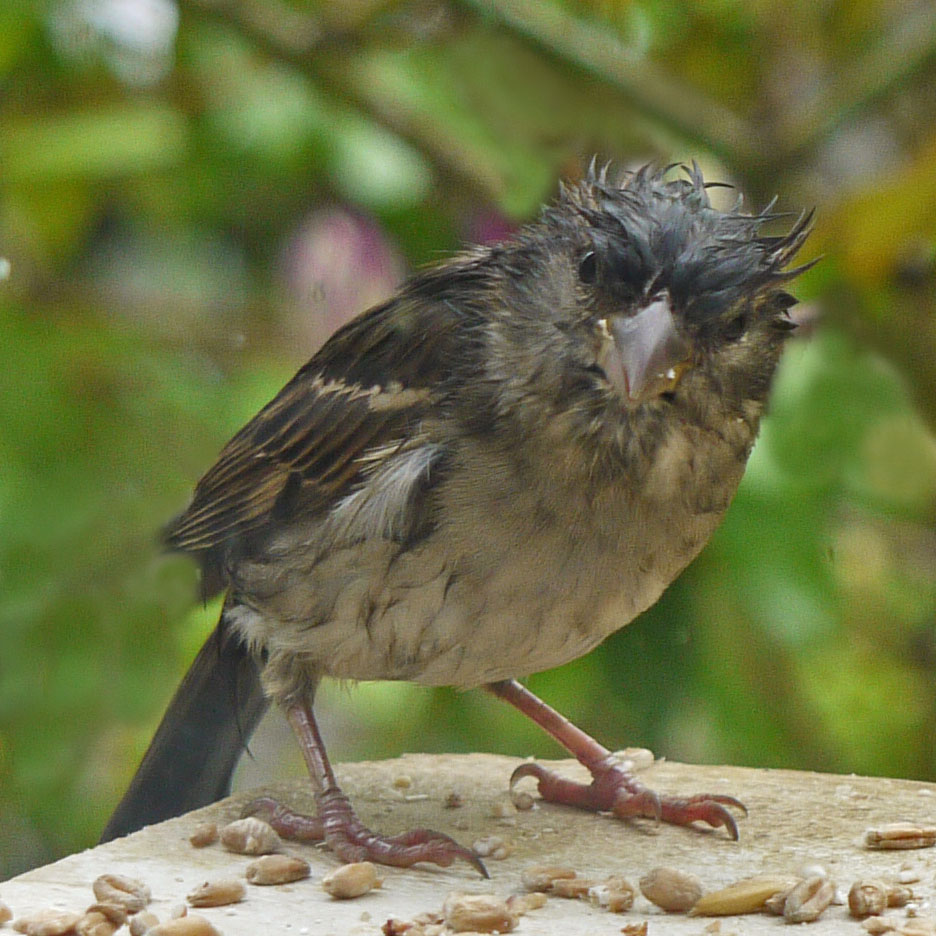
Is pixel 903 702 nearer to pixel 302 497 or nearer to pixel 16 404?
pixel 302 497

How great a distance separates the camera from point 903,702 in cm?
298

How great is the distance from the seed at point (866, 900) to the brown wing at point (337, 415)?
724 millimetres

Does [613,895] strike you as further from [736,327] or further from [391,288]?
[391,288]

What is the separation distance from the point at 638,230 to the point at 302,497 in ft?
1.92

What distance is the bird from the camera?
169 centimetres

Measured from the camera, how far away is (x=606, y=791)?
2.09 metres

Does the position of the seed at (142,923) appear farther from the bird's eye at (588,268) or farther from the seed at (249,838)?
the bird's eye at (588,268)

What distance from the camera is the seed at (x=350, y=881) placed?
1657 mm

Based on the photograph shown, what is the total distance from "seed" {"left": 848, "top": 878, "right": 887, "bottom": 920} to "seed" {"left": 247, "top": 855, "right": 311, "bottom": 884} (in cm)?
60

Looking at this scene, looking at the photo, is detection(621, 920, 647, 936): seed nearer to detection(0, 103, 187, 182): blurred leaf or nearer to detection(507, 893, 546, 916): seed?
detection(507, 893, 546, 916): seed

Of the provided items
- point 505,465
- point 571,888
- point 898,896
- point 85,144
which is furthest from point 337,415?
point 85,144

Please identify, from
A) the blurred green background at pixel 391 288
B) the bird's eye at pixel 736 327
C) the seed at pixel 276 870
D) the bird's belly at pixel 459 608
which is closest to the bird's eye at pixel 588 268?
the bird's eye at pixel 736 327

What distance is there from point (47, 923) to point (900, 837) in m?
0.96

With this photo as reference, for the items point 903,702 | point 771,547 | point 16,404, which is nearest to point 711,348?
point 771,547
